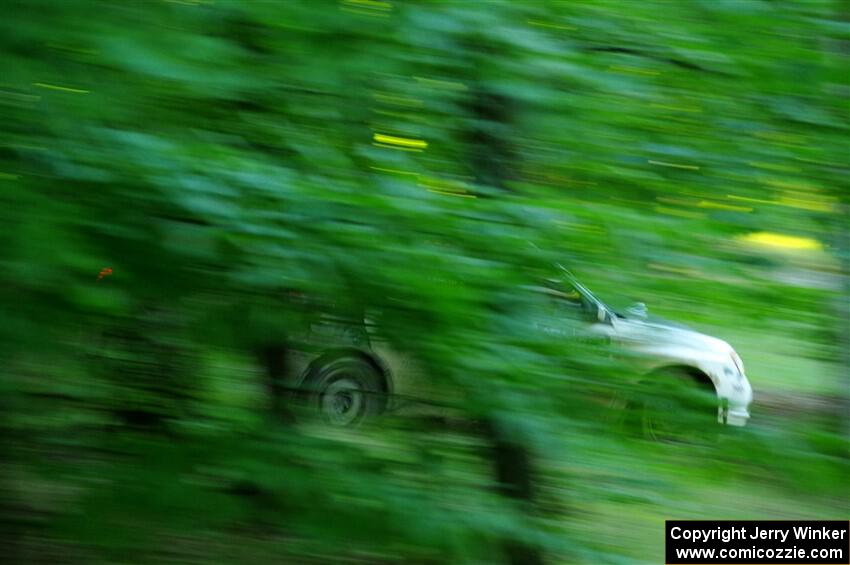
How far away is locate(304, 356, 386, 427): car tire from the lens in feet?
9.25

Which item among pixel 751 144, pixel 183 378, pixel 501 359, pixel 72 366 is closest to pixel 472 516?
pixel 501 359

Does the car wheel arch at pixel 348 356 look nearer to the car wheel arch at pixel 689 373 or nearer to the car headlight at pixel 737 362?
the car wheel arch at pixel 689 373

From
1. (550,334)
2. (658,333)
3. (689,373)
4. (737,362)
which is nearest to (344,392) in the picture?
(550,334)

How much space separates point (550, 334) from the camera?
8.53 feet

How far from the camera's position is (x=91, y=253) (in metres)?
2.09

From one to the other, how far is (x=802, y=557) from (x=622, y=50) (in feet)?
7.07

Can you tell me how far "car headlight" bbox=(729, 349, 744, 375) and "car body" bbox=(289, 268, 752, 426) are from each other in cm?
14

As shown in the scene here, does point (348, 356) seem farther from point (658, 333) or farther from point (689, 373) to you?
Result: point (689, 373)

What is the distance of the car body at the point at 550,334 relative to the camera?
8.41ft

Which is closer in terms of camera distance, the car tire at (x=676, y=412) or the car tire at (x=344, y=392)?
the car tire at (x=676, y=412)

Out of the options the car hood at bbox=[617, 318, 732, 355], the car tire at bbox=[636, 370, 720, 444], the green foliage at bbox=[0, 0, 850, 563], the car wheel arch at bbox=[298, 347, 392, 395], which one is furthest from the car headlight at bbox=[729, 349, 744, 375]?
the car wheel arch at bbox=[298, 347, 392, 395]

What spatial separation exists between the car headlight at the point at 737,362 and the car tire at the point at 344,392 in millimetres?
1216

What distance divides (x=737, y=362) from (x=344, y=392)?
4.40ft

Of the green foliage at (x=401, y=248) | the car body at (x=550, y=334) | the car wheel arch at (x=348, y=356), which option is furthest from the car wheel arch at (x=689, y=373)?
the car wheel arch at (x=348, y=356)
